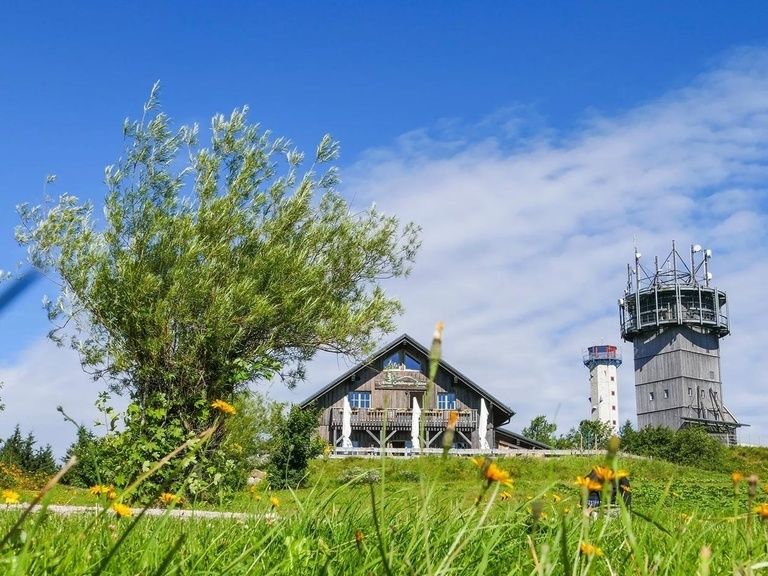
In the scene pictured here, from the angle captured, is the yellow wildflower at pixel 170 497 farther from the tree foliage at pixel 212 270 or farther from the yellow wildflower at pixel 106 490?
the tree foliage at pixel 212 270

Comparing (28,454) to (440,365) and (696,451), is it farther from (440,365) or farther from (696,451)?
(696,451)

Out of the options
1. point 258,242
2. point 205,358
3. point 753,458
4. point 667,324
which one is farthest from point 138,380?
point 667,324

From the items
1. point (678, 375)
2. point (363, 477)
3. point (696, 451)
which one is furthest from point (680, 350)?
point (363, 477)

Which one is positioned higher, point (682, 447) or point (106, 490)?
point (682, 447)

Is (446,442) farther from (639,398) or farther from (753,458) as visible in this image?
(639,398)

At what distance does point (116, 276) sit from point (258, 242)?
3467 millimetres

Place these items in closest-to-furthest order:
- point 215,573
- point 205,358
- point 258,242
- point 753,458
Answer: point 215,573
point 205,358
point 258,242
point 753,458

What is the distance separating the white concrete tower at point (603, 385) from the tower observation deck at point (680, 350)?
1811 cm

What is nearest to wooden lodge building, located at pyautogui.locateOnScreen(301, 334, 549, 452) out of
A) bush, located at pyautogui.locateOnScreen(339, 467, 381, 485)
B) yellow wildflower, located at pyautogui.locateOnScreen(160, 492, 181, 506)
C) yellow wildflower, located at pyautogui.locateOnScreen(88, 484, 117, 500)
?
bush, located at pyautogui.locateOnScreen(339, 467, 381, 485)

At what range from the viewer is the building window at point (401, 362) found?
144 feet

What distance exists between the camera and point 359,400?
44438 mm

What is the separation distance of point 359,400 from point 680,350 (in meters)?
35.0

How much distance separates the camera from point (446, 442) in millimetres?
1062

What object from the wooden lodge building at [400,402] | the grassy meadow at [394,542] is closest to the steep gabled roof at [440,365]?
the wooden lodge building at [400,402]
